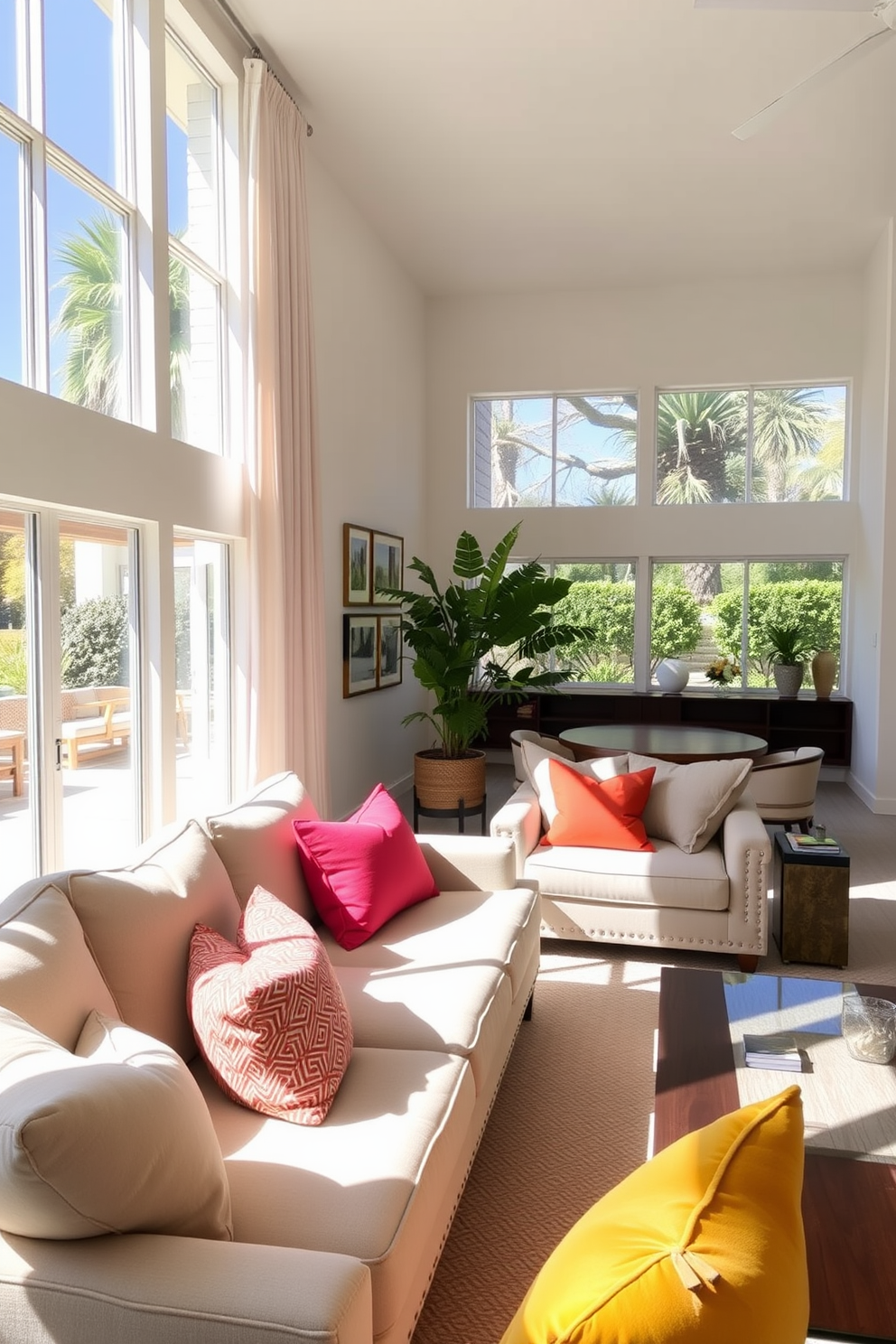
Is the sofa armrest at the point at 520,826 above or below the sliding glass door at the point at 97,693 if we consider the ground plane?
below

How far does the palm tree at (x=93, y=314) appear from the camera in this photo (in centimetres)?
355

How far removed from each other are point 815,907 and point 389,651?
161 inches

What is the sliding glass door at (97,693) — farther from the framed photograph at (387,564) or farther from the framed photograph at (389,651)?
the framed photograph at (389,651)

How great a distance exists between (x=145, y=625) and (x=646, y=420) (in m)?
5.75

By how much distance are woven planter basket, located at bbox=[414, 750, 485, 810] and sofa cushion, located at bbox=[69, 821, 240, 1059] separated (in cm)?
394

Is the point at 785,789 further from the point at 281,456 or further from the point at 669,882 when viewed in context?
the point at 281,456

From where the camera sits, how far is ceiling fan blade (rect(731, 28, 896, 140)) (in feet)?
11.2

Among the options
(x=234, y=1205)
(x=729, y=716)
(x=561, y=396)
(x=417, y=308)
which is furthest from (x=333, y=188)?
(x=234, y=1205)

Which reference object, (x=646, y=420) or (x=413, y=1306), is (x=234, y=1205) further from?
(x=646, y=420)

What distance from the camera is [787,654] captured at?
8.28 meters

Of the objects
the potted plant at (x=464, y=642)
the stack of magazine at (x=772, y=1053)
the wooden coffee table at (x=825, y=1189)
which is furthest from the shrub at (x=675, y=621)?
the stack of magazine at (x=772, y=1053)

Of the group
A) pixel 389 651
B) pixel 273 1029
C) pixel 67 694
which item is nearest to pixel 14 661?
pixel 67 694

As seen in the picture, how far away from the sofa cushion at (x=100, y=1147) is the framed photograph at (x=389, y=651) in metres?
5.64

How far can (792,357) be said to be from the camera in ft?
26.7
